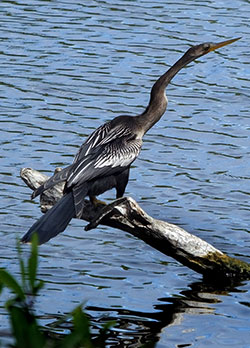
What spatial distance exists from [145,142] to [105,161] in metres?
4.51

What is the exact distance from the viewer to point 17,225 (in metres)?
8.06

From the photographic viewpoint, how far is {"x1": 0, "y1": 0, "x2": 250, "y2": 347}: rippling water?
6.25 meters

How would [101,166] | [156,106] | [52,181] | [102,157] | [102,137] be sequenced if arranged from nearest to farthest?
[52,181] → [101,166] → [102,157] → [102,137] → [156,106]

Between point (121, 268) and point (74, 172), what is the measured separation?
1331mm

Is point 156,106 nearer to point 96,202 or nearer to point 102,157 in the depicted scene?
point 102,157

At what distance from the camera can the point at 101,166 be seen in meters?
6.37

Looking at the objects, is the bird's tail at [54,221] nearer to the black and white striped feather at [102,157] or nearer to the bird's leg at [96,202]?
the black and white striped feather at [102,157]

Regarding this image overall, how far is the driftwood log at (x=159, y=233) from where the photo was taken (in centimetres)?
588

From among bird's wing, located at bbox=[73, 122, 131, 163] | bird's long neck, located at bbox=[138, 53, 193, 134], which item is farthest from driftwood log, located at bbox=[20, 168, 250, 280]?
bird's long neck, located at bbox=[138, 53, 193, 134]

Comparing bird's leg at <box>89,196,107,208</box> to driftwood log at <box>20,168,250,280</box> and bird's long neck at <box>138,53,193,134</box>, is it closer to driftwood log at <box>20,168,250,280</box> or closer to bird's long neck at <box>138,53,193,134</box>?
driftwood log at <box>20,168,250,280</box>

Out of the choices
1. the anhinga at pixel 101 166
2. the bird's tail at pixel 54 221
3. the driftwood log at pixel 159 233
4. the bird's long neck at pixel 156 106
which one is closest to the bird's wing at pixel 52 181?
the anhinga at pixel 101 166

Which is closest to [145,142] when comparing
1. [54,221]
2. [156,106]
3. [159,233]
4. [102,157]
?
[156,106]

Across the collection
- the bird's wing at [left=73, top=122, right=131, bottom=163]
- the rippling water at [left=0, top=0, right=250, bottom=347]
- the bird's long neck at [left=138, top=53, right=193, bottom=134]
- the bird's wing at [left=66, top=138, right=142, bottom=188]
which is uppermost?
the bird's long neck at [left=138, top=53, right=193, bottom=134]

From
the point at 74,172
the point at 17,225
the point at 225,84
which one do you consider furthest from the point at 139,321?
the point at 225,84
